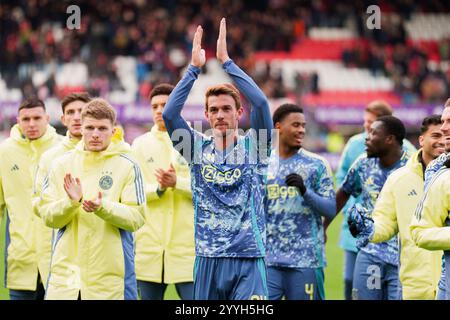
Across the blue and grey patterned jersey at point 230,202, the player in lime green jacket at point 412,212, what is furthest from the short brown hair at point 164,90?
the blue and grey patterned jersey at point 230,202

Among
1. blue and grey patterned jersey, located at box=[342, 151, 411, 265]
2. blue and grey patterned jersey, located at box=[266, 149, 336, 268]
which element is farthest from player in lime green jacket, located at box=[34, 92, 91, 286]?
blue and grey patterned jersey, located at box=[342, 151, 411, 265]

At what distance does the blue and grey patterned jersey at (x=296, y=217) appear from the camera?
8.73 metres

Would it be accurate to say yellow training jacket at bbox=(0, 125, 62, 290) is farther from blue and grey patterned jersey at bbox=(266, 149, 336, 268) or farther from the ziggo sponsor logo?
the ziggo sponsor logo

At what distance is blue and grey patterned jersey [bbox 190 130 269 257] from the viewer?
668 centimetres

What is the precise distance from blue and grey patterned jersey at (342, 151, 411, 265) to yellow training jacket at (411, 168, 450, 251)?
8.37ft

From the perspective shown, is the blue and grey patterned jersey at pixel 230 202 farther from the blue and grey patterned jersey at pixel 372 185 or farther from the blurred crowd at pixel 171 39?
the blurred crowd at pixel 171 39

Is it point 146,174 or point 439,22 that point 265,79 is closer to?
point 439,22

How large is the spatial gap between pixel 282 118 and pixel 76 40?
74.2 ft

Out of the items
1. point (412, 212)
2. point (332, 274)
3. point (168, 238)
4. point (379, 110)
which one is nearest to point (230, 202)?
point (412, 212)

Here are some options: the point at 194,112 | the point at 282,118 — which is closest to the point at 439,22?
the point at 194,112

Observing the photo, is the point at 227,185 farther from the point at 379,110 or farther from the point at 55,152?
the point at 379,110
